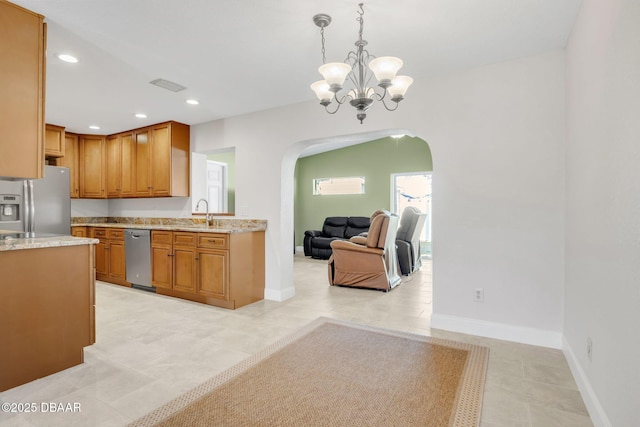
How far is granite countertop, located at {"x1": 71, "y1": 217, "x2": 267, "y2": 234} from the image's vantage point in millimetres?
3891

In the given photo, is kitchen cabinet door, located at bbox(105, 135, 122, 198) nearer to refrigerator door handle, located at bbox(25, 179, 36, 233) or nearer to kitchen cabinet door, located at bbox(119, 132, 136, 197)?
kitchen cabinet door, located at bbox(119, 132, 136, 197)

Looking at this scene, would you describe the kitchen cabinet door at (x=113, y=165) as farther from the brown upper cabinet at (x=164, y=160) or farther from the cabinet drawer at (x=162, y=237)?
the cabinet drawer at (x=162, y=237)

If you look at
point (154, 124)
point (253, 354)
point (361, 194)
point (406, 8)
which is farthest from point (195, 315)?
A: point (361, 194)

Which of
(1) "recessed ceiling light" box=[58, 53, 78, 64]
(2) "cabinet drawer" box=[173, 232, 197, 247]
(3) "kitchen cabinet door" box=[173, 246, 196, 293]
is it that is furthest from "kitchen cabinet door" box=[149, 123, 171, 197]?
A: (1) "recessed ceiling light" box=[58, 53, 78, 64]

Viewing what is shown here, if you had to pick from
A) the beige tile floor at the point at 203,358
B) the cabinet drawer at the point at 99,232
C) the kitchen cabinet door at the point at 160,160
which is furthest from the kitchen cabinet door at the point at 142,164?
the beige tile floor at the point at 203,358

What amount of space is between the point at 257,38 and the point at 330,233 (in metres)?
5.79

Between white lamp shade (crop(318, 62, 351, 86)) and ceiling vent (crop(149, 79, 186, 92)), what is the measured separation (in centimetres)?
207

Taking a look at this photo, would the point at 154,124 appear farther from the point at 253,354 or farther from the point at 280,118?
the point at 253,354

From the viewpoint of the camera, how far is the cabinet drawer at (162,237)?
13.5ft

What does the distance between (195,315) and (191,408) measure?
1.77m

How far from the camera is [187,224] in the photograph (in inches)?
193

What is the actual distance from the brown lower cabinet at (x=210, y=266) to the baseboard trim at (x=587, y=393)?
306 cm

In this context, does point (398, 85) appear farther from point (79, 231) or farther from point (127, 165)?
point (79, 231)

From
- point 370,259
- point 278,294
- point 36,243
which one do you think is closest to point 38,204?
point 36,243
